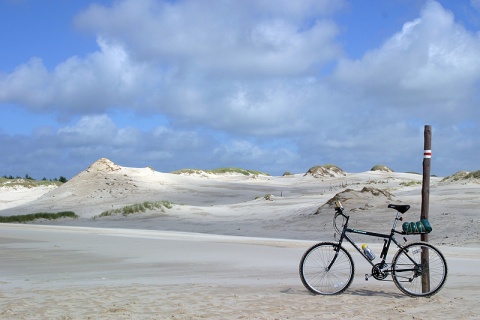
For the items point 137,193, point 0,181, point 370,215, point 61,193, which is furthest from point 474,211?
point 0,181

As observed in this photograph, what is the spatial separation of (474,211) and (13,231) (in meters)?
17.6

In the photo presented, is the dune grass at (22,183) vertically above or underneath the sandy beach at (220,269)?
above

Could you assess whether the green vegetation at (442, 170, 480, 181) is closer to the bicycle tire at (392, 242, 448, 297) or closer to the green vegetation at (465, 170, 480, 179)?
the green vegetation at (465, 170, 480, 179)

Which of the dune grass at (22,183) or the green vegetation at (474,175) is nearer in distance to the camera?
the green vegetation at (474,175)

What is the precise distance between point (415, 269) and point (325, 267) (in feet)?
4.19

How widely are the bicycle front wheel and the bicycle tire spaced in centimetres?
66

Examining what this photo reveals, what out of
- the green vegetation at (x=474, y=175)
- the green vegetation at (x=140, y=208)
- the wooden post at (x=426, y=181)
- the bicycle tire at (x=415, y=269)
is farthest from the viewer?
the green vegetation at (x=474, y=175)

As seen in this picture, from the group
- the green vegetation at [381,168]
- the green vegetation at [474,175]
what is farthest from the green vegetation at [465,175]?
the green vegetation at [381,168]

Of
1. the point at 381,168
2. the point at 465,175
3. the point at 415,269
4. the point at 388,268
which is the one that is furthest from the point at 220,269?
the point at 381,168

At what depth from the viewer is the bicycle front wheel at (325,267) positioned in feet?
29.3

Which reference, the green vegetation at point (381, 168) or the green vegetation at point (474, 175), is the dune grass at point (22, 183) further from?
the green vegetation at point (474, 175)

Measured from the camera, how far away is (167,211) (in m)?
33.0

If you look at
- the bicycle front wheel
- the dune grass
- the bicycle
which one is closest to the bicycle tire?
the bicycle

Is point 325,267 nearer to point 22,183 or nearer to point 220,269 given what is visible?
point 220,269
